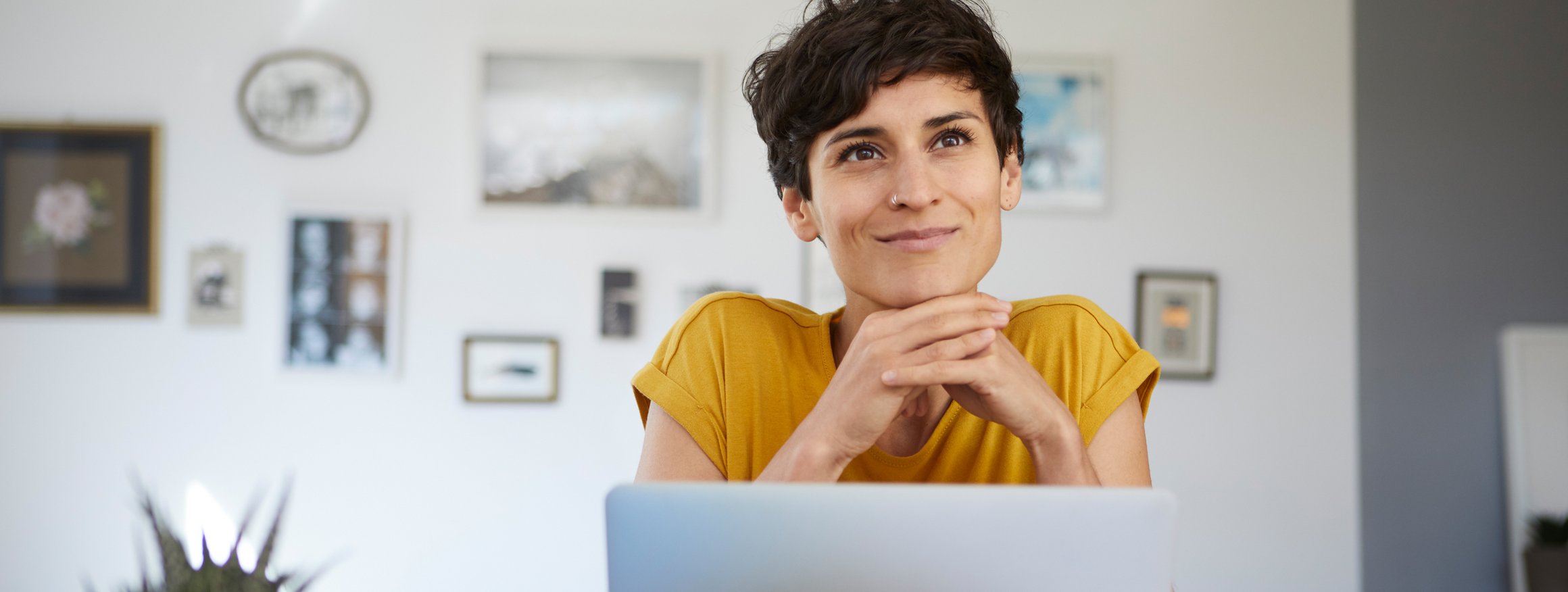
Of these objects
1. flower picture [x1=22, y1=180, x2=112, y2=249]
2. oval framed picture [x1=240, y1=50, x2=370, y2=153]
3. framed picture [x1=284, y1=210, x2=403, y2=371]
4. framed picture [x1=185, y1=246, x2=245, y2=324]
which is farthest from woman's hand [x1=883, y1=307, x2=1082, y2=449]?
flower picture [x1=22, y1=180, x2=112, y2=249]

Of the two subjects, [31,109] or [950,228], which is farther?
[31,109]

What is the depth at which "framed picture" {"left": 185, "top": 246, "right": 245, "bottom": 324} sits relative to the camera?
111 inches

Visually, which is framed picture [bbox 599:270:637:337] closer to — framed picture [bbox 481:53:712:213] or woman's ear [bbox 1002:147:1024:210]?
framed picture [bbox 481:53:712:213]

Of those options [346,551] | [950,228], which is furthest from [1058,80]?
[346,551]

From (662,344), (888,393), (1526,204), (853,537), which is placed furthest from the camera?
(1526,204)

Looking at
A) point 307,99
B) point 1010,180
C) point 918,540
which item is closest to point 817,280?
point 307,99

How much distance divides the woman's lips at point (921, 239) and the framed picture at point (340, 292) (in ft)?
7.30

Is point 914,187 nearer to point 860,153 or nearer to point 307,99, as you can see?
point 860,153

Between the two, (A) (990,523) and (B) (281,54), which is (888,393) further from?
(B) (281,54)

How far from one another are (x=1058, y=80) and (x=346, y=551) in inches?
99.0

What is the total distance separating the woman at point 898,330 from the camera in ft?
2.95

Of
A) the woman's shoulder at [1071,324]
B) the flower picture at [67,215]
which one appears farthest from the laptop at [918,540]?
the flower picture at [67,215]

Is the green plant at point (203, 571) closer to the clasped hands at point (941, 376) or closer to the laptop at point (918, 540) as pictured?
the laptop at point (918, 540)

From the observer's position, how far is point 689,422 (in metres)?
1.05
